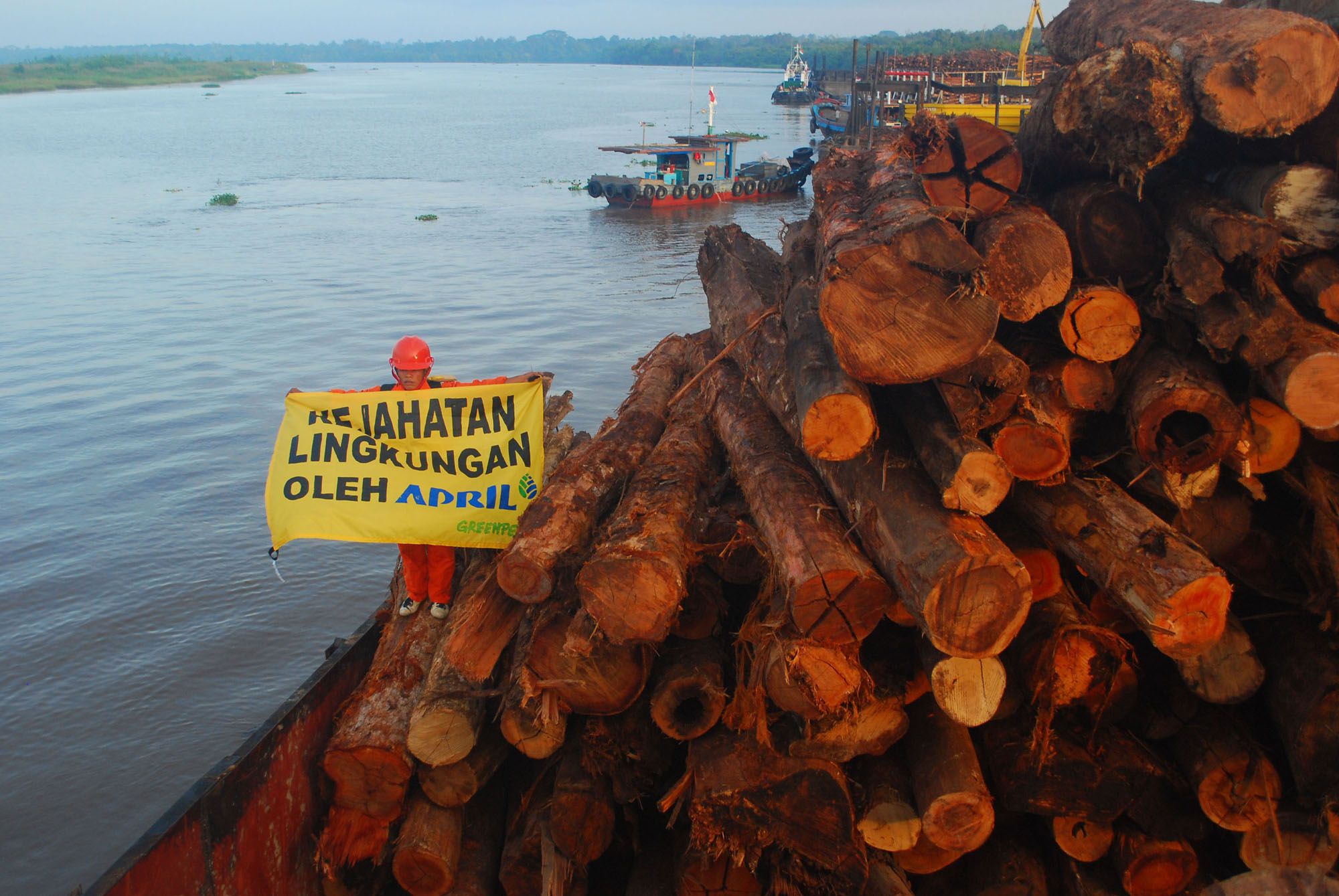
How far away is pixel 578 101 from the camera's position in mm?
97688

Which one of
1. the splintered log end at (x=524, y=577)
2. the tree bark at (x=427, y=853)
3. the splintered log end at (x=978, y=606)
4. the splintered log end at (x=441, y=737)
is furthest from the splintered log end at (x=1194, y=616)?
the tree bark at (x=427, y=853)

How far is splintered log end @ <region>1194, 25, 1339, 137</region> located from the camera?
3246 millimetres

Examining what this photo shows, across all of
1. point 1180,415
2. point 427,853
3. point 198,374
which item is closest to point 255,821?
point 427,853

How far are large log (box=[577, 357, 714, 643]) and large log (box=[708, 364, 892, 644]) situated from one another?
0.34 meters

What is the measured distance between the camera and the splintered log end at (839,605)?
3373 mm

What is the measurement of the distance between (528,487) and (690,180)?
2896 centimetres

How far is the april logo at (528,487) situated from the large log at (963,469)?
8.38 feet

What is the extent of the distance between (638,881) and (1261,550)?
10.5ft

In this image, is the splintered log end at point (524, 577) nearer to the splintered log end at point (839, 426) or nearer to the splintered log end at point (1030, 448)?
the splintered log end at point (839, 426)

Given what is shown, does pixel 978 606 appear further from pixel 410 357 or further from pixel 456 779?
pixel 410 357

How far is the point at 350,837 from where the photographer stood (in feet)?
14.3

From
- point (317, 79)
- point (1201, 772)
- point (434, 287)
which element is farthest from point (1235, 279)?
point (317, 79)

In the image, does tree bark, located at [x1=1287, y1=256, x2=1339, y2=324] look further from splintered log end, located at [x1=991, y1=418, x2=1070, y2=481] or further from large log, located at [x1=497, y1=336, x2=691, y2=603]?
large log, located at [x1=497, y1=336, x2=691, y2=603]

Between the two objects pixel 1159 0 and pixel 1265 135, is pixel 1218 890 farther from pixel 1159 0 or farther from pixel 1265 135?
pixel 1159 0
